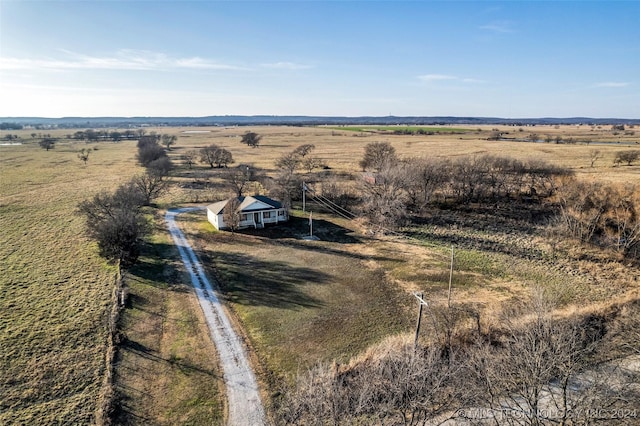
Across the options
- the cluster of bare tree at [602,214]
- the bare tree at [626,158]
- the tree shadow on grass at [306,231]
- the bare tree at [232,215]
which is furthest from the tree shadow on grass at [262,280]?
the bare tree at [626,158]

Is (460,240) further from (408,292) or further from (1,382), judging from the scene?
(1,382)


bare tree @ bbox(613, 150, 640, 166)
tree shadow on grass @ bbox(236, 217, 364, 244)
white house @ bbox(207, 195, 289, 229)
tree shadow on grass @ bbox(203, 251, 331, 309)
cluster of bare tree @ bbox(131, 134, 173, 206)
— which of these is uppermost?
bare tree @ bbox(613, 150, 640, 166)

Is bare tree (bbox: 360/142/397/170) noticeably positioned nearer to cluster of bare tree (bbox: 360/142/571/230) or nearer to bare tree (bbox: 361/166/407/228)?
cluster of bare tree (bbox: 360/142/571/230)

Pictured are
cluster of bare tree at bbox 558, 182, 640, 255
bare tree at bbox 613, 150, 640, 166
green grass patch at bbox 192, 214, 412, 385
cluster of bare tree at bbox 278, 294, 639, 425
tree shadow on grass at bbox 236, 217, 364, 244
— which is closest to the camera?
cluster of bare tree at bbox 278, 294, 639, 425

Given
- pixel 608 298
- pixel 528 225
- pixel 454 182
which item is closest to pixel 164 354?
pixel 608 298

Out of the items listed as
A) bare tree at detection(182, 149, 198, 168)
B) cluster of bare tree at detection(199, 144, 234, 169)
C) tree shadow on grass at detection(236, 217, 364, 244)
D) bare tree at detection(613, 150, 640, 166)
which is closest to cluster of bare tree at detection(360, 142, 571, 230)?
tree shadow on grass at detection(236, 217, 364, 244)

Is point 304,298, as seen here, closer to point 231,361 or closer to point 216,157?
point 231,361
